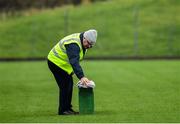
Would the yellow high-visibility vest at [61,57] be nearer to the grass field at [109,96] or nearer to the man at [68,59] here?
the man at [68,59]

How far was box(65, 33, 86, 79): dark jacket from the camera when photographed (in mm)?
14305

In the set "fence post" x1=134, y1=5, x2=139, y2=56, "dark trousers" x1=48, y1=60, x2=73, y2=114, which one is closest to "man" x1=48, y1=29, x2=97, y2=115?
"dark trousers" x1=48, y1=60, x2=73, y2=114

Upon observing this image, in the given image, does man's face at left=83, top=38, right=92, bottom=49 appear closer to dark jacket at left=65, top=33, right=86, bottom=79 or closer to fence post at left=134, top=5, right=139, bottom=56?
dark jacket at left=65, top=33, right=86, bottom=79

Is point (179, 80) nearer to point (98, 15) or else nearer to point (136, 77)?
point (136, 77)

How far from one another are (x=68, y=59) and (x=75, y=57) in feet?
1.42

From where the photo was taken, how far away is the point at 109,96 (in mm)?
19531

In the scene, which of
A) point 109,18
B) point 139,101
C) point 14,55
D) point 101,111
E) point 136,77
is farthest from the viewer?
point 109,18

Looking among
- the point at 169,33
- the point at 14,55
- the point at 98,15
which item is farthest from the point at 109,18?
the point at 14,55

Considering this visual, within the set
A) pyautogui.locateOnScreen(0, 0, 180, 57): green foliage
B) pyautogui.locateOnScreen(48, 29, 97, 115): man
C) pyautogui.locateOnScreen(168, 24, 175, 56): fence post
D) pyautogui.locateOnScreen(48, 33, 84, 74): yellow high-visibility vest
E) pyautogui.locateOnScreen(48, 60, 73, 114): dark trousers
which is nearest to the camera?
pyautogui.locateOnScreen(48, 29, 97, 115): man

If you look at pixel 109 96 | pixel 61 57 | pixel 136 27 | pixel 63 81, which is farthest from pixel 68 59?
pixel 136 27

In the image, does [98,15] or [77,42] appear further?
[98,15]

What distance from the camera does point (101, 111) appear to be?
15.7 metres

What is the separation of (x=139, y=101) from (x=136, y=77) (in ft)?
30.7

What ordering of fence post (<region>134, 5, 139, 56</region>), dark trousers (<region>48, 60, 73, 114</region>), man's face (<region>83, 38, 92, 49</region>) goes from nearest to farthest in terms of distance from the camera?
man's face (<region>83, 38, 92, 49</region>) → dark trousers (<region>48, 60, 73, 114</region>) → fence post (<region>134, 5, 139, 56</region>)
